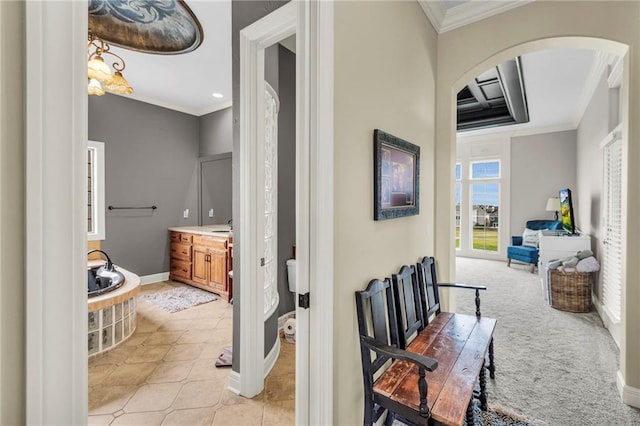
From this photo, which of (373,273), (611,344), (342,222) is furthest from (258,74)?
(611,344)

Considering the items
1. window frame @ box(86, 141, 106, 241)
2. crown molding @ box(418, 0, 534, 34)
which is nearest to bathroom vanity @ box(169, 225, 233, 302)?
→ window frame @ box(86, 141, 106, 241)

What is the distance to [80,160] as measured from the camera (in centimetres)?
61

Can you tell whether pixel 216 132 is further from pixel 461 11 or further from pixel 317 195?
pixel 317 195

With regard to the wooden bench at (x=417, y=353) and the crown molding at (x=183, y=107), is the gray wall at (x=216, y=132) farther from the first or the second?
the wooden bench at (x=417, y=353)

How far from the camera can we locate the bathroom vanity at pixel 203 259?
4.21 meters

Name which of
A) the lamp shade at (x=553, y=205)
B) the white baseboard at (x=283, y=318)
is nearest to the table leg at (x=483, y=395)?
the white baseboard at (x=283, y=318)

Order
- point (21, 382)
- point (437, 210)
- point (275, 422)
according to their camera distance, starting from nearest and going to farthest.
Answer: point (21, 382), point (275, 422), point (437, 210)

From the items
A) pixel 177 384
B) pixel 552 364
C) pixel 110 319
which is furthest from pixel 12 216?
pixel 552 364

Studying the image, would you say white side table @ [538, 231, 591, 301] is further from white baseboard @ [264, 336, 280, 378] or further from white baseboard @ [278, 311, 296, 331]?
white baseboard @ [264, 336, 280, 378]

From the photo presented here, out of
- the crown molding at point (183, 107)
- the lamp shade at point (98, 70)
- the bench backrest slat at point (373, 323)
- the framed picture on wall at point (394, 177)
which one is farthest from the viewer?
the crown molding at point (183, 107)

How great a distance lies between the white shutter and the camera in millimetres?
3021

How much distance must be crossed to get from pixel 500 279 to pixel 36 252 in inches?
249

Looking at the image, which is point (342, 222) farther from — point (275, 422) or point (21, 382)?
point (275, 422)

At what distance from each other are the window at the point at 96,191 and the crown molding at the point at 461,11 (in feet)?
14.6
